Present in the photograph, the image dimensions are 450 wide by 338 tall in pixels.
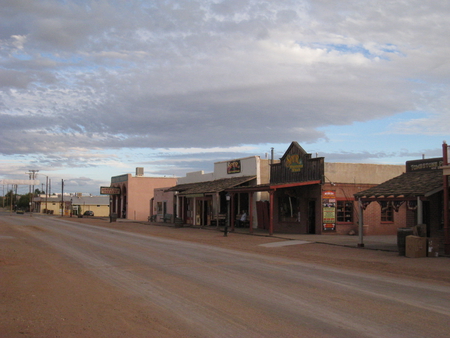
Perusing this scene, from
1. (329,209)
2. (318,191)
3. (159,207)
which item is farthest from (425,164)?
(159,207)

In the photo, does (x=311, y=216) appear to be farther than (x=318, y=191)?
Yes

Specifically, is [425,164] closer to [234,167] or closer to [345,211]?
[345,211]

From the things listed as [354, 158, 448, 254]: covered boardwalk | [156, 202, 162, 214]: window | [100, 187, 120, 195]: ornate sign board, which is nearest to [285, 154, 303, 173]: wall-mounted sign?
[354, 158, 448, 254]: covered boardwalk

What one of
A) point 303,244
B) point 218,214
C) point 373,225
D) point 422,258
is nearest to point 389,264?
point 422,258

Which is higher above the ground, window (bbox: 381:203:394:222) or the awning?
the awning

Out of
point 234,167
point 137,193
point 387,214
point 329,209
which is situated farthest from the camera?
point 137,193

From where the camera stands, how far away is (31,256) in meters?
16.4

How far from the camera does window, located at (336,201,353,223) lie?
2859 centimetres

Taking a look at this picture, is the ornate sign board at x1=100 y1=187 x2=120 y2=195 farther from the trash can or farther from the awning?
the trash can

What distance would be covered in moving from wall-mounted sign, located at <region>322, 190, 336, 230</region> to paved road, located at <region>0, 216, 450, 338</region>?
13.0 metres

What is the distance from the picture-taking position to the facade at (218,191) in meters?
34.0

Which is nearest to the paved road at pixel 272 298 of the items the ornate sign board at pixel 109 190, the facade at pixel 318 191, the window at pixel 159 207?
the facade at pixel 318 191

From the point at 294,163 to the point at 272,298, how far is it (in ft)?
71.1

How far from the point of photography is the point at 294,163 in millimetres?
30281
